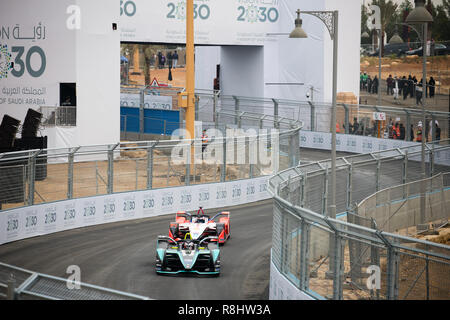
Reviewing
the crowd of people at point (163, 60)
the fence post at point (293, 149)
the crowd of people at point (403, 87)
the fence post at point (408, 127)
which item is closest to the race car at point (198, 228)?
the fence post at point (293, 149)

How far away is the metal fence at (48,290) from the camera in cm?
882

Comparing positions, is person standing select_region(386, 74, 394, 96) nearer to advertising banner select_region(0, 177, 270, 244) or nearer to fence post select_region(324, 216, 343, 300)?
advertising banner select_region(0, 177, 270, 244)

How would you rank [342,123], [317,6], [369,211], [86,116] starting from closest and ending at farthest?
1. [369,211]
2. [86,116]
3. [342,123]
4. [317,6]

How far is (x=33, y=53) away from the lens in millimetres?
34875

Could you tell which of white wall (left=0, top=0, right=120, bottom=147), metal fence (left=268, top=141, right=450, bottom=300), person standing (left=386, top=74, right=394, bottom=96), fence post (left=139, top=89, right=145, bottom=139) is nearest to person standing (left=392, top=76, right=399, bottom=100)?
person standing (left=386, top=74, right=394, bottom=96)

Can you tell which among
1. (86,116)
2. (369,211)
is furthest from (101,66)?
(369,211)

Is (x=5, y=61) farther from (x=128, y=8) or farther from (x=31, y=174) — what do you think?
(x=31, y=174)

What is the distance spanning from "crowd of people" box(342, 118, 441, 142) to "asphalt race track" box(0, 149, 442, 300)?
15177mm

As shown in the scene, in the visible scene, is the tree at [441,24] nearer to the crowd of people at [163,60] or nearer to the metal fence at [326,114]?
the metal fence at [326,114]

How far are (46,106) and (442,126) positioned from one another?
62.6 ft

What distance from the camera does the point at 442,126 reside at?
36156 millimetres

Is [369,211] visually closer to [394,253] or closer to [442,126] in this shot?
[394,253]
